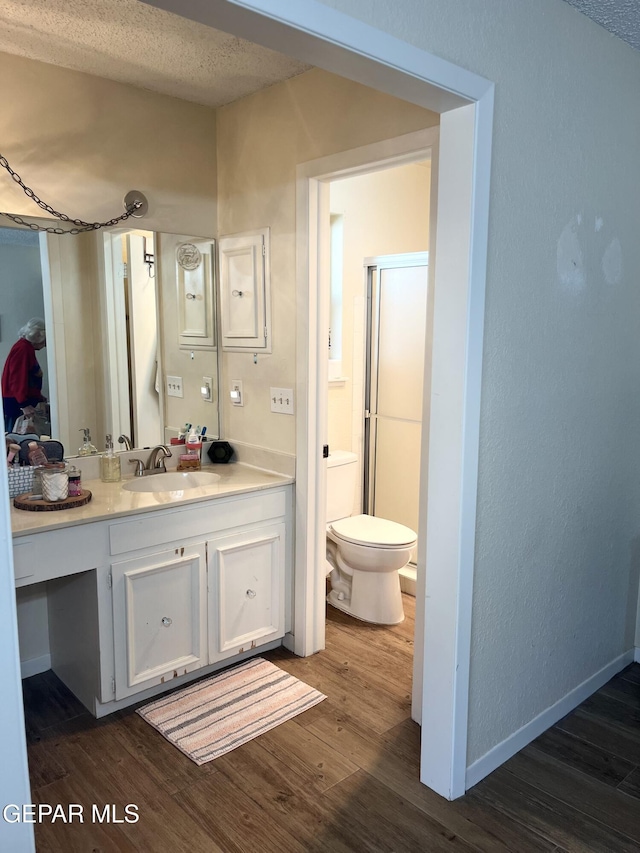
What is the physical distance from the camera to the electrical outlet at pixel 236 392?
10.3 ft

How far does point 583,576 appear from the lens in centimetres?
252

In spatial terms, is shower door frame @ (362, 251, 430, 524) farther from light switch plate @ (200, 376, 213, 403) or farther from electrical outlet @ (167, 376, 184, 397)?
electrical outlet @ (167, 376, 184, 397)

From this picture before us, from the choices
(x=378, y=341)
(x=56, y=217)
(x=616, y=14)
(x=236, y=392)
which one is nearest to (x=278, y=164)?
(x=56, y=217)

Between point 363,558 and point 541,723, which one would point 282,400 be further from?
point 541,723

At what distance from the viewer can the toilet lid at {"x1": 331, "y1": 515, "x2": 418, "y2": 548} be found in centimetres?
317

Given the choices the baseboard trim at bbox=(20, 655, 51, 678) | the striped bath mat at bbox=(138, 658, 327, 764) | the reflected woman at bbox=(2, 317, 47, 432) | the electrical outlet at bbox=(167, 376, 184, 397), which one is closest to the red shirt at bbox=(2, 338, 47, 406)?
the reflected woman at bbox=(2, 317, 47, 432)

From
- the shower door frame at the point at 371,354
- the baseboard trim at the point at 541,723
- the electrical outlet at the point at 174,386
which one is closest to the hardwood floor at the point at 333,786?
the baseboard trim at the point at 541,723

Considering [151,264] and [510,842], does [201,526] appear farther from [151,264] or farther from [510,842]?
[510,842]

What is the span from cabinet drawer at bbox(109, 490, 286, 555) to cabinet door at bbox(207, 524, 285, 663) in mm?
65

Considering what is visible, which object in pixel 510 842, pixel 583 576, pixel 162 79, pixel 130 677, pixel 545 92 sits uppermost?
pixel 162 79

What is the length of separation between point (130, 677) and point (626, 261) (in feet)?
7.84

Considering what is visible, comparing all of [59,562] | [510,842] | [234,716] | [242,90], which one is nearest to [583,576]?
[510,842]

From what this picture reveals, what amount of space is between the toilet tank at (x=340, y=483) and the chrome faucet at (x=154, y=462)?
0.88m

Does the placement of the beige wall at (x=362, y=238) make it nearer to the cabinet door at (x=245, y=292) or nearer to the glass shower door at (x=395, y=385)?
the glass shower door at (x=395, y=385)
